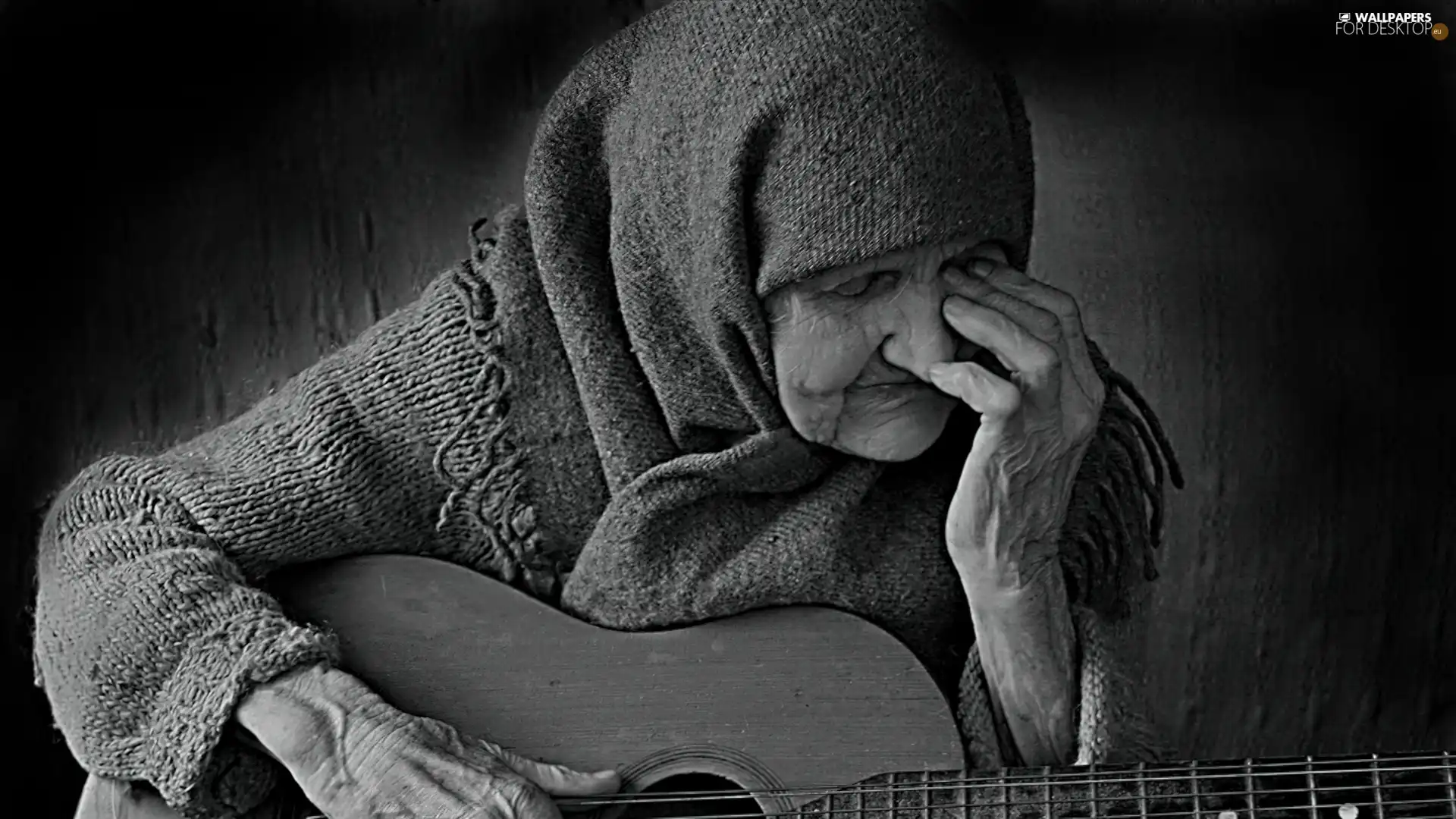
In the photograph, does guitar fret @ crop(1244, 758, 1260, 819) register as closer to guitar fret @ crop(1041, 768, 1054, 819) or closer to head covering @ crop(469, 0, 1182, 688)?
guitar fret @ crop(1041, 768, 1054, 819)

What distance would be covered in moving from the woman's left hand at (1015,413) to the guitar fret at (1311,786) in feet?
0.76

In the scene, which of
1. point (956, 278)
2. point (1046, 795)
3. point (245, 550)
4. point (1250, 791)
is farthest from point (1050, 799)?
point (245, 550)

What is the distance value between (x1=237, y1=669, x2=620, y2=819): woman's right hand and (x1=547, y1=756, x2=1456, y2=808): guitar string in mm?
23

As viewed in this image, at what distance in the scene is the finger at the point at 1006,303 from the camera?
4.58 feet

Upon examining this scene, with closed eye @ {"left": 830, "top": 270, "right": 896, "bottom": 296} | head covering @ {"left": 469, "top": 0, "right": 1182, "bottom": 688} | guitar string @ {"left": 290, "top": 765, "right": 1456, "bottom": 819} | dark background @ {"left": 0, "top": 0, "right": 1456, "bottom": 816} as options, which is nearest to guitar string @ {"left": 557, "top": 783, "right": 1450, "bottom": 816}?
guitar string @ {"left": 290, "top": 765, "right": 1456, "bottom": 819}

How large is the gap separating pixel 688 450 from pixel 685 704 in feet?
0.62

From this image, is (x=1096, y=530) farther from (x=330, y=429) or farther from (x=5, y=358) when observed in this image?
(x=5, y=358)

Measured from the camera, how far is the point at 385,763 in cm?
138

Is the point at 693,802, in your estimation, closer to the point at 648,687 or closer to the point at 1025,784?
the point at 648,687

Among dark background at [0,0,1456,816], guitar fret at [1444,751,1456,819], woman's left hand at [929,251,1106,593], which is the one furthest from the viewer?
dark background at [0,0,1456,816]

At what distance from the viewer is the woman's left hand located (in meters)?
1.38

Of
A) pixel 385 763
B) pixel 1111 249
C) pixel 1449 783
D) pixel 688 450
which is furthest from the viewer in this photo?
pixel 1111 249

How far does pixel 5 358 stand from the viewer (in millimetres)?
1950

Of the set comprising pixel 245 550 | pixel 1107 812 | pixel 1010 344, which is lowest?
pixel 1107 812
